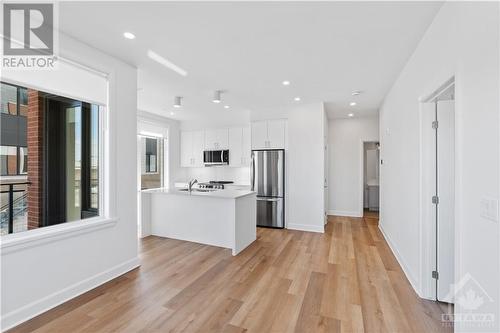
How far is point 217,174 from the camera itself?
6.88m

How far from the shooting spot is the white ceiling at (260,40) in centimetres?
188

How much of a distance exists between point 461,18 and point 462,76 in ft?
1.31

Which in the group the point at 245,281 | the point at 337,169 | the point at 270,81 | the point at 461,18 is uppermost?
the point at 270,81

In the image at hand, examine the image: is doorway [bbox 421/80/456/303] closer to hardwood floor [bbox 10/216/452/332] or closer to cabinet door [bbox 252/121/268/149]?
hardwood floor [bbox 10/216/452/332]

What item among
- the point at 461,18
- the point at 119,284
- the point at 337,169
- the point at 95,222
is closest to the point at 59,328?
the point at 119,284

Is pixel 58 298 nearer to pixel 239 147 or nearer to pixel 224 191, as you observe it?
pixel 224 191

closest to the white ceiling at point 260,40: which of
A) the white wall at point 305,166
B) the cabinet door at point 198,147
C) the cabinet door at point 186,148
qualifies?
the white wall at point 305,166

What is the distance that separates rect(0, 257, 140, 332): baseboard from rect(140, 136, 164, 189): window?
3.26 m

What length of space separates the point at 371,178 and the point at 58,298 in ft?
25.0

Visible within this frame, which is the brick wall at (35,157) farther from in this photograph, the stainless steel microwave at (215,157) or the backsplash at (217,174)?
the backsplash at (217,174)

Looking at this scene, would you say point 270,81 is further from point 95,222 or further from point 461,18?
point 95,222

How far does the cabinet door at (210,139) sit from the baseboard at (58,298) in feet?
13.4

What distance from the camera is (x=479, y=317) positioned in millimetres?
1350

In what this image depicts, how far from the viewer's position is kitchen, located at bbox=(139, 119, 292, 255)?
3762mm
